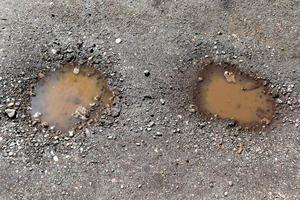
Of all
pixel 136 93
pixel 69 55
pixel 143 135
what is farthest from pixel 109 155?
pixel 69 55

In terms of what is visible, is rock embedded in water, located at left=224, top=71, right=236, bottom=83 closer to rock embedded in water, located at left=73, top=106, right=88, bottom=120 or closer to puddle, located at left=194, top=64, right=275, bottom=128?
puddle, located at left=194, top=64, right=275, bottom=128

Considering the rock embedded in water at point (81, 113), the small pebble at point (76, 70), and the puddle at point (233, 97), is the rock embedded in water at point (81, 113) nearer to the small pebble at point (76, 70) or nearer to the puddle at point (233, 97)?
the small pebble at point (76, 70)

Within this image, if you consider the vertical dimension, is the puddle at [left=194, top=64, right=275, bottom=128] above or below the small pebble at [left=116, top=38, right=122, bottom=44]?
below

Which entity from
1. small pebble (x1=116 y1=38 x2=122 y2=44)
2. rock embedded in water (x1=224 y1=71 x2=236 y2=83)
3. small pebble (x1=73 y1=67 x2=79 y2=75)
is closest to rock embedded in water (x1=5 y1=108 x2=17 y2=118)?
small pebble (x1=73 y1=67 x2=79 y2=75)

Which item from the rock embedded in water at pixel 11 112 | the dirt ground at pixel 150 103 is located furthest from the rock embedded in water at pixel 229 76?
the rock embedded in water at pixel 11 112

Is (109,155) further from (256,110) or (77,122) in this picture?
(256,110)

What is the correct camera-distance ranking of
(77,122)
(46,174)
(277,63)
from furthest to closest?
1. (277,63)
2. (77,122)
3. (46,174)

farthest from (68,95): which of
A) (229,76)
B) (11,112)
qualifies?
(229,76)

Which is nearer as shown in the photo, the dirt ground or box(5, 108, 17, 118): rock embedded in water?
the dirt ground
